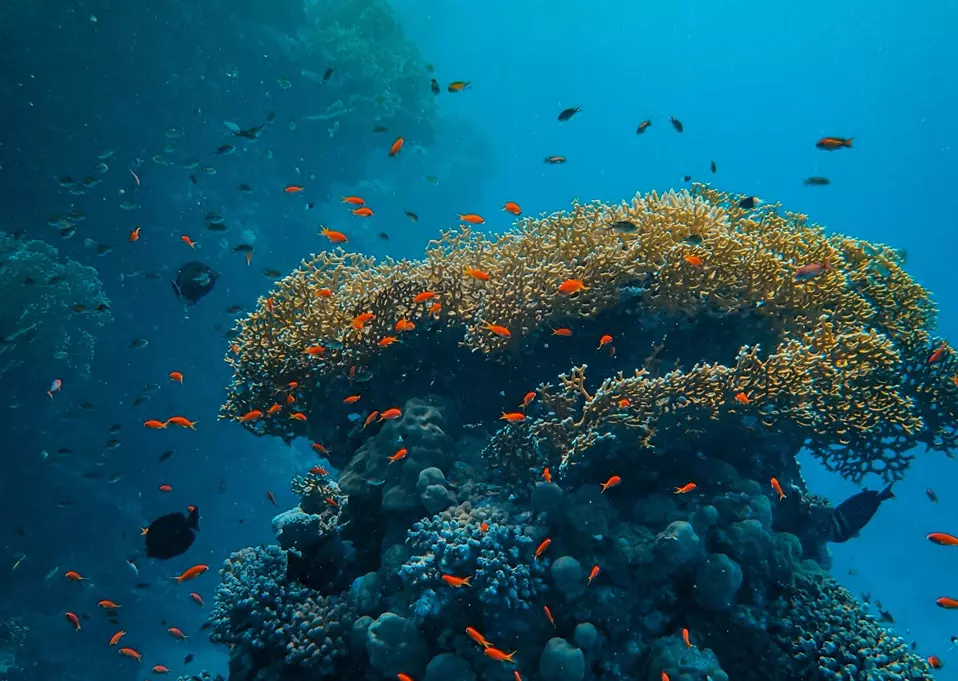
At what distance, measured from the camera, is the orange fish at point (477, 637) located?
410cm

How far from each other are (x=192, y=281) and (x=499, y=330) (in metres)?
4.22

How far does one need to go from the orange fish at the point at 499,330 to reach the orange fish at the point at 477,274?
63 cm

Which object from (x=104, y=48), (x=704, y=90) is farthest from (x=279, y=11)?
(x=704, y=90)

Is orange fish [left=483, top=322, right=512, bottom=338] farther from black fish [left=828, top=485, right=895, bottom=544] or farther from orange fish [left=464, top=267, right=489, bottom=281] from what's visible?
black fish [left=828, top=485, right=895, bottom=544]

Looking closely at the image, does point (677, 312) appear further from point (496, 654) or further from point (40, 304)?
point (40, 304)

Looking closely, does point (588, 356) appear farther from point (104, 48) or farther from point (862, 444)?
point (104, 48)

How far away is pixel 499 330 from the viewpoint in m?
5.51

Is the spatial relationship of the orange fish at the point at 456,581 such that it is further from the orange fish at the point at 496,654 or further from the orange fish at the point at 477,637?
the orange fish at the point at 496,654

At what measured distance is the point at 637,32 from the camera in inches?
4668

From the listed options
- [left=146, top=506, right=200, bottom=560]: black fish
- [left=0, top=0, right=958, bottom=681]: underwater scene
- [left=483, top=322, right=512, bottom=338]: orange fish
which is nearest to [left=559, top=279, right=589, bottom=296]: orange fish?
[left=0, top=0, right=958, bottom=681]: underwater scene

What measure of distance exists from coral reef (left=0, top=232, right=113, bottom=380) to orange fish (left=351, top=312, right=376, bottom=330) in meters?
12.6

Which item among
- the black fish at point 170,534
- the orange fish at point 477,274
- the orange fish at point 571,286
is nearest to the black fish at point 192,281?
the black fish at point 170,534

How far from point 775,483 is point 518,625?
3.06 meters

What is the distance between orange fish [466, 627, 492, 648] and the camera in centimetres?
410
